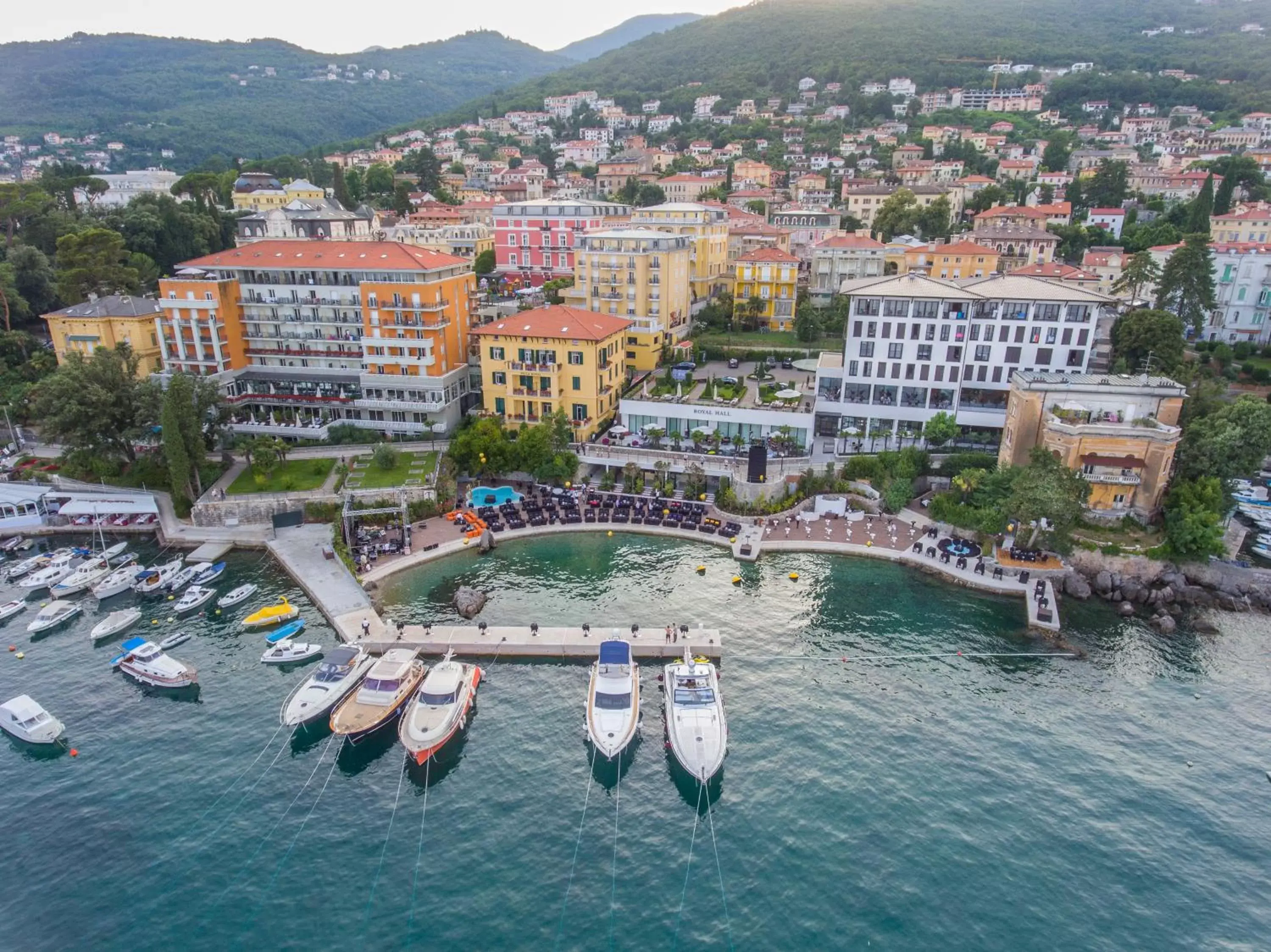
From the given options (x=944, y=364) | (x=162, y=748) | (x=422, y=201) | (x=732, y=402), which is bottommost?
(x=162, y=748)

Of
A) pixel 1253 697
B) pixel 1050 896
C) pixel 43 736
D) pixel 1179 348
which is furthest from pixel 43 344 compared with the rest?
pixel 1179 348

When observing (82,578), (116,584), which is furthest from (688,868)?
(82,578)

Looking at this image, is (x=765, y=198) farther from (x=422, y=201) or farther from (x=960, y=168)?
(x=422, y=201)

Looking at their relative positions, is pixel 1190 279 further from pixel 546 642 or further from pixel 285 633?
pixel 285 633

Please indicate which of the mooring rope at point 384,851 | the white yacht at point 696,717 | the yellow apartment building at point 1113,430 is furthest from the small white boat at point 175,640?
the yellow apartment building at point 1113,430

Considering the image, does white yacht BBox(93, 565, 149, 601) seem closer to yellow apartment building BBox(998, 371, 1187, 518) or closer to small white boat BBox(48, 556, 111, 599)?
small white boat BBox(48, 556, 111, 599)
